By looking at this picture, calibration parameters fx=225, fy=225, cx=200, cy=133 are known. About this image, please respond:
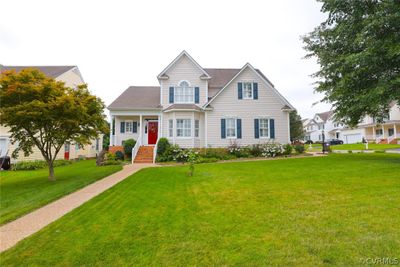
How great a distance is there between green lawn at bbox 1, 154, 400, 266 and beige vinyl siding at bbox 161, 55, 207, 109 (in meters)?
14.4

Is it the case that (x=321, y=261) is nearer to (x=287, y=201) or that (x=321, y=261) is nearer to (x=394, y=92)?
(x=287, y=201)

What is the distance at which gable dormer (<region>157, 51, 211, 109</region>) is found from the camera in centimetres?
2050

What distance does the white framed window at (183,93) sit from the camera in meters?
20.6

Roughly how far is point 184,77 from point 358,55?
13.3 m

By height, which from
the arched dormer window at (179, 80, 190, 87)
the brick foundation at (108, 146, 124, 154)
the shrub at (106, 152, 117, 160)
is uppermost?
the arched dormer window at (179, 80, 190, 87)

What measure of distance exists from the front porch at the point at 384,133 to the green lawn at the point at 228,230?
4038cm

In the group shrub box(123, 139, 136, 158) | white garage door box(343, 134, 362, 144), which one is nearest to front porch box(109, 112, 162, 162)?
shrub box(123, 139, 136, 158)

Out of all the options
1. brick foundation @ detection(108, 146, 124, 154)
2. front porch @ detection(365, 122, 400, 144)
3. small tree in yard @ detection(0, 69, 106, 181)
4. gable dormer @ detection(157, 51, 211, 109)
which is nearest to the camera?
small tree in yard @ detection(0, 69, 106, 181)

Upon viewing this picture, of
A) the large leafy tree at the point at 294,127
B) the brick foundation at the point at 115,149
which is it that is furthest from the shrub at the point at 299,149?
the large leafy tree at the point at 294,127

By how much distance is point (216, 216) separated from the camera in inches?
196

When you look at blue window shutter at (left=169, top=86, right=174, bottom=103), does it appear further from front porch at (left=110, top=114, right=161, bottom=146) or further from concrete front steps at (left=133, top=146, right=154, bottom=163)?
concrete front steps at (left=133, top=146, right=154, bottom=163)

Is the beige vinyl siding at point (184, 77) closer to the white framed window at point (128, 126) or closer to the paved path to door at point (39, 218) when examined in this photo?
the white framed window at point (128, 126)

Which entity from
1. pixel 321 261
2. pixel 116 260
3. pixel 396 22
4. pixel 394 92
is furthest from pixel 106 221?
pixel 396 22

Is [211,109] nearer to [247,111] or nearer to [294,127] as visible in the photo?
[247,111]
